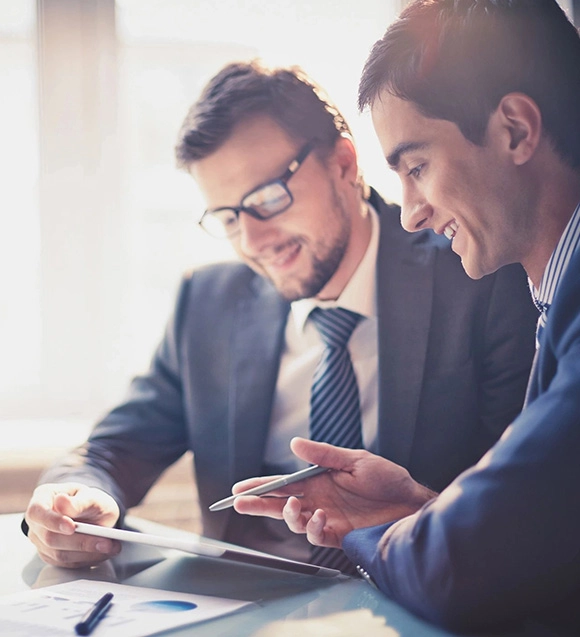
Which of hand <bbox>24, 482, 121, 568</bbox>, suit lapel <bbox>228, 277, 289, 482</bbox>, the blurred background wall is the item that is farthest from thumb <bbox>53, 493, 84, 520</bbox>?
the blurred background wall

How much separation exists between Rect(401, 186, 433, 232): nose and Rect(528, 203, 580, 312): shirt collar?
5.9 inches

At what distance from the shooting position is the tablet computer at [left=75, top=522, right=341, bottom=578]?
78 centimetres

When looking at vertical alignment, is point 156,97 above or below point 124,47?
below

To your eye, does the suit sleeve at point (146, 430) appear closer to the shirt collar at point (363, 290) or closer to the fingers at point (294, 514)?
the shirt collar at point (363, 290)

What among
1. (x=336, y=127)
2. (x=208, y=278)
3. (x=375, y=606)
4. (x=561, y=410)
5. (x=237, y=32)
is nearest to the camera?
(x=561, y=410)

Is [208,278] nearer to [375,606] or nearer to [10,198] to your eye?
[10,198]

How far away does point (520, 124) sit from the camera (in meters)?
0.74

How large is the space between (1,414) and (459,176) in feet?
3.92

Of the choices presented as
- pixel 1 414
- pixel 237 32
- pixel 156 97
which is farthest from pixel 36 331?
pixel 237 32

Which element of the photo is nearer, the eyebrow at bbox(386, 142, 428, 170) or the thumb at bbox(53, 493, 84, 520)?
the eyebrow at bbox(386, 142, 428, 170)

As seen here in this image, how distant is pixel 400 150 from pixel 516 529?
43cm

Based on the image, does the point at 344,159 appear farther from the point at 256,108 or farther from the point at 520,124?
the point at 520,124

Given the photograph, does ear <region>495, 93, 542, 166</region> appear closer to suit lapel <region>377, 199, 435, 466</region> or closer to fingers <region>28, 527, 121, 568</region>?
suit lapel <region>377, 199, 435, 466</region>

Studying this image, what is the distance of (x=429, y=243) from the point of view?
3.63ft
